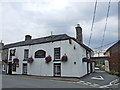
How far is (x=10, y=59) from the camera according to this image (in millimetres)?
27094

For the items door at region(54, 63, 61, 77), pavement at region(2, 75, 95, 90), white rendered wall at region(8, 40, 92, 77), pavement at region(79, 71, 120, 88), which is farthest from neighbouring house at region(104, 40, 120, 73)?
door at region(54, 63, 61, 77)

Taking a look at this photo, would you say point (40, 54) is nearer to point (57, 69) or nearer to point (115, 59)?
point (57, 69)

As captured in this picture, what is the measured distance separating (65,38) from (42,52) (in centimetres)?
460

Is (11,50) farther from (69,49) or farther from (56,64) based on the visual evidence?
(69,49)

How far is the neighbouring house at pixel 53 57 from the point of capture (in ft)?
64.9

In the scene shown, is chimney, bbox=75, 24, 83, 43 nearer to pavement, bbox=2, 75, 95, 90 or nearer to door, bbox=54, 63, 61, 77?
door, bbox=54, 63, 61, 77

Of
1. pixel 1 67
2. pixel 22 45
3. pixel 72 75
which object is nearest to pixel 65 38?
pixel 72 75

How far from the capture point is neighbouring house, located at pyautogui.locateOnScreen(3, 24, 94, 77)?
779 inches

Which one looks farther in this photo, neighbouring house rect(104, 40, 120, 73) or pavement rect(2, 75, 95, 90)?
neighbouring house rect(104, 40, 120, 73)

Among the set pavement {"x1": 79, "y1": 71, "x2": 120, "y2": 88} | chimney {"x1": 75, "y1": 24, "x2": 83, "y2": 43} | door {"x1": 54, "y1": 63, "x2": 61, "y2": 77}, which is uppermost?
chimney {"x1": 75, "y1": 24, "x2": 83, "y2": 43}

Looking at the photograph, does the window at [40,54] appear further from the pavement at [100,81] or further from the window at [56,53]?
the pavement at [100,81]

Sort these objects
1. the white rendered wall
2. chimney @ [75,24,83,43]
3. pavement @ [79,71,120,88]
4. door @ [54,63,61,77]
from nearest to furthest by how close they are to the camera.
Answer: pavement @ [79,71,120,88]
the white rendered wall
door @ [54,63,61,77]
chimney @ [75,24,83,43]

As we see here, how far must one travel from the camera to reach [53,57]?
840 inches

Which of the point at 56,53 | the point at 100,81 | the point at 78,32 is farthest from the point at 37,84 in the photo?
the point at 78,32
